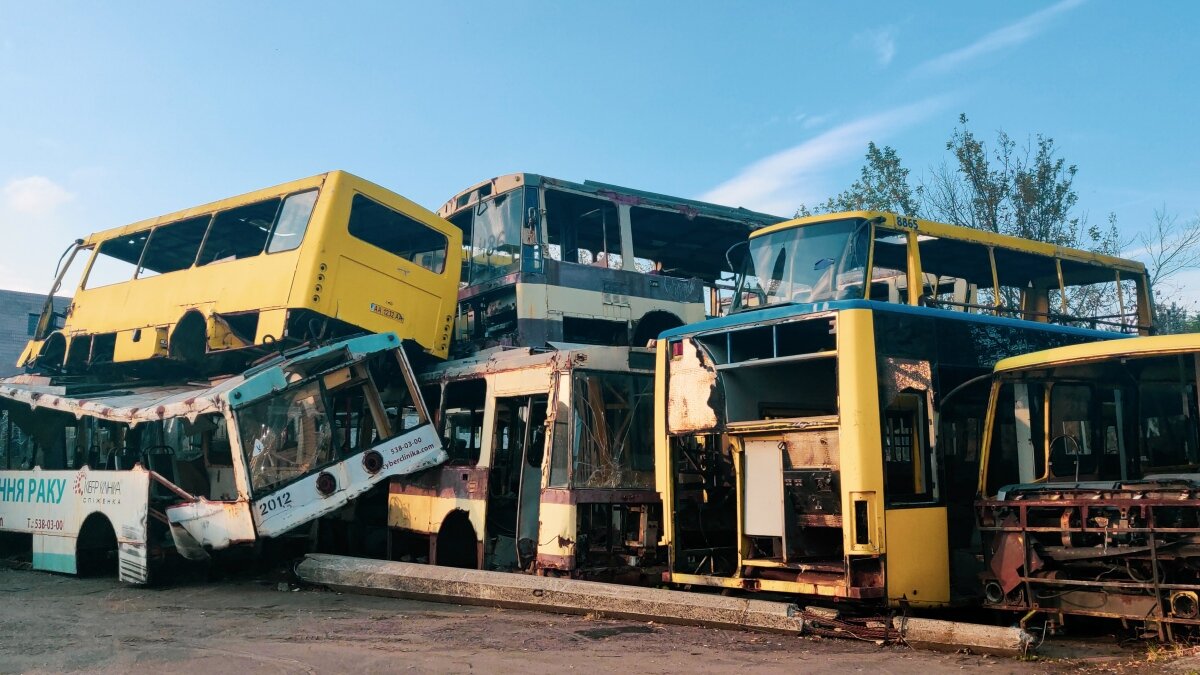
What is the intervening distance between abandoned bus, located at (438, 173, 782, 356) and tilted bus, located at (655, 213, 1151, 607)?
3464 mm

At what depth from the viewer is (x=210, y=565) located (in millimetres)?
10562

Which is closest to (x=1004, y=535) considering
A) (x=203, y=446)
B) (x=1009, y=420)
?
(x=1009, y=420)

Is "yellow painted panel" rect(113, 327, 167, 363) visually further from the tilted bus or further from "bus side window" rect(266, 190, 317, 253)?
the tilted bus

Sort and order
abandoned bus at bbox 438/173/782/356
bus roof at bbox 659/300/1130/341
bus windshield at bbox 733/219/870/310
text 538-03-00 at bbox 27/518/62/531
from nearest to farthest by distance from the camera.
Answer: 1. bus roof at bbox 659/300/1130/341
2. bus windshield at bbox 733/219/870/310
3. text 538-03-00 at bbox 27/518/62/531
4. abandoned bus at bbox 438/173/782/356

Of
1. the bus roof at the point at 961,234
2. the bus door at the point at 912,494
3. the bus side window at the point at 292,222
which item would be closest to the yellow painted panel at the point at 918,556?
the bus door at the point at 912,494


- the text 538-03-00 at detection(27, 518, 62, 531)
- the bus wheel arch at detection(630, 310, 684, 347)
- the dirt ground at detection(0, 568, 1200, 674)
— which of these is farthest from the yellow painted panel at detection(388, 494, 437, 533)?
the text 538-03-00 at detection(27, 518, 62, 531)

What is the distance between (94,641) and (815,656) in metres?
5.23

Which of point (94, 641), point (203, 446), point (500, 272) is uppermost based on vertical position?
point (500, 272)

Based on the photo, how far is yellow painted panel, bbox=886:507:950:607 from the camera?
687 cm

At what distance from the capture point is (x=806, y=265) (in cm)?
878

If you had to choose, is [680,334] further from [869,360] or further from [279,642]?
[279,642]

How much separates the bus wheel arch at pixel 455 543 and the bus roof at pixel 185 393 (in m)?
2.01

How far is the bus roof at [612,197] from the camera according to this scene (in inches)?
481

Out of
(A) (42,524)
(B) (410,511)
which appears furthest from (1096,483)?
(A) (42,524)
